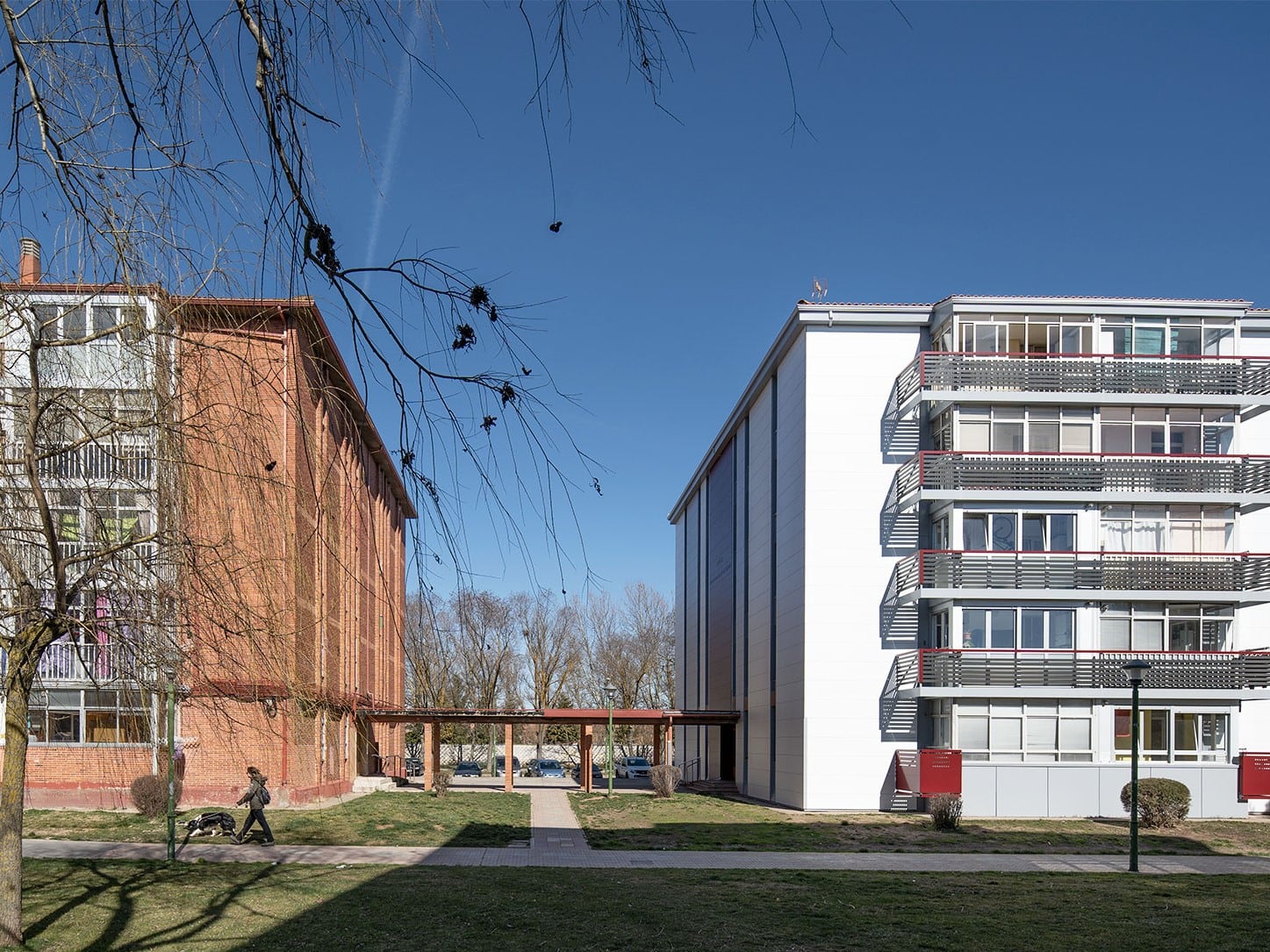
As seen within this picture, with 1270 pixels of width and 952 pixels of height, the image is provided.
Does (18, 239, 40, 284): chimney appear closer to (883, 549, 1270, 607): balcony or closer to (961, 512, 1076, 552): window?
(883, 549, 1270, 607): balcony

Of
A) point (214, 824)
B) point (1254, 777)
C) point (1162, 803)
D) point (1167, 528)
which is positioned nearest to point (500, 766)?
point (1167, 528)

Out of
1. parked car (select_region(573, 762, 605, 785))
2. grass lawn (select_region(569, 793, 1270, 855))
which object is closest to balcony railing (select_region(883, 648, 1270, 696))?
grass lawn (select_region(569, 793, 1270, 855))

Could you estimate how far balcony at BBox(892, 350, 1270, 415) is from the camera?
3309cm

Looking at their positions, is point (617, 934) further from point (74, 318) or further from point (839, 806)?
point (839, 806)

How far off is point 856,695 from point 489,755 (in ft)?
146

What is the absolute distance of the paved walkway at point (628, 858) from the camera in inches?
789

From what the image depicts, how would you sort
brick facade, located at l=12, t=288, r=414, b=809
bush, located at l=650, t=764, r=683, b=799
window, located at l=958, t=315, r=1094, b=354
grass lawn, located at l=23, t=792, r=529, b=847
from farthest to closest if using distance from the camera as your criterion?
bush, located at l=650, t=764, r=683, b=799 → window, located at l=958, t=315, r=1094, b=354 → grass lawn, located at l=23, t=792, r=529, b=847 → brick facade, located at l=12, t=288, r=414, b=809

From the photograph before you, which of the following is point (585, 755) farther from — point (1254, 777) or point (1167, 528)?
point (1254, 777)

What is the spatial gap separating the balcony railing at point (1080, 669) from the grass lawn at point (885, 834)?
3745 millimetres

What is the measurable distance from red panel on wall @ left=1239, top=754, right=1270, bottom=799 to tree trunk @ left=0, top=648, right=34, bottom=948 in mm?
31142

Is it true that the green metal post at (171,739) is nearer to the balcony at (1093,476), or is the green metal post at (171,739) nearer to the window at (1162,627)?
the balcony at (1093,476)

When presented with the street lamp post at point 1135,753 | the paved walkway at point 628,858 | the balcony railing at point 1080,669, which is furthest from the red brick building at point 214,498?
the balcony railing at point 1080,669

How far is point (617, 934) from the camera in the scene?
13.6 meters

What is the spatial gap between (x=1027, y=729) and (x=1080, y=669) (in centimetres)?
227
